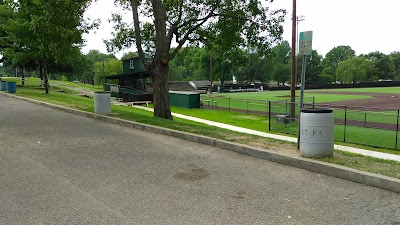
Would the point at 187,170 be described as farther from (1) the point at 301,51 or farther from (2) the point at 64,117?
(2) the point at 64,117

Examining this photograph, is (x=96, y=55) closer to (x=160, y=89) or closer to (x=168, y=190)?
(x=160, y=89)

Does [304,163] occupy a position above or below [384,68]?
below

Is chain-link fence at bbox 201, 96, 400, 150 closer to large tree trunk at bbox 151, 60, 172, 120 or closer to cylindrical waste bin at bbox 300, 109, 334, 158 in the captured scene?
large tree trunk at bbox 151, 60, 172, 120

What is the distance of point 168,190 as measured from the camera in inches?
205

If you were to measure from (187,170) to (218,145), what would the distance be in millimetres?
2127

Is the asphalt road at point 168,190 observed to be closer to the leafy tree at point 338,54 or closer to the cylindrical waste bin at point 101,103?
the cylindrical waste bin at point 101,103

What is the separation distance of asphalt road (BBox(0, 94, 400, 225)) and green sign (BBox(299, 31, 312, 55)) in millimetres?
2393

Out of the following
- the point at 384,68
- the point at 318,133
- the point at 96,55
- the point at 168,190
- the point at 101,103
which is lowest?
the point at 168,190

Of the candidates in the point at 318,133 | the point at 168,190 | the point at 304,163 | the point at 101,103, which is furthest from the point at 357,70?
the point at 168,190

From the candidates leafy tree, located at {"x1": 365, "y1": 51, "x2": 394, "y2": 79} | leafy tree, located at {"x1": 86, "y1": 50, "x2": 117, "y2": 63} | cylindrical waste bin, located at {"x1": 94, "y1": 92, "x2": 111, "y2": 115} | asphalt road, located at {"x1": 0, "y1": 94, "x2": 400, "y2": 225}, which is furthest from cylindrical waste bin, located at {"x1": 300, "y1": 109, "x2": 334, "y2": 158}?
leafy tree, located at {"x1": 86, "y1": 50, "x2": 117, "y2": 63}

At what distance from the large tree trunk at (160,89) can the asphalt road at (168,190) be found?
6.88 m

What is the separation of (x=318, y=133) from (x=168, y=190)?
127 inches

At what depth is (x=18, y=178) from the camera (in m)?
5.73

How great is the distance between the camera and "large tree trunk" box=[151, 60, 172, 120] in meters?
14.8
